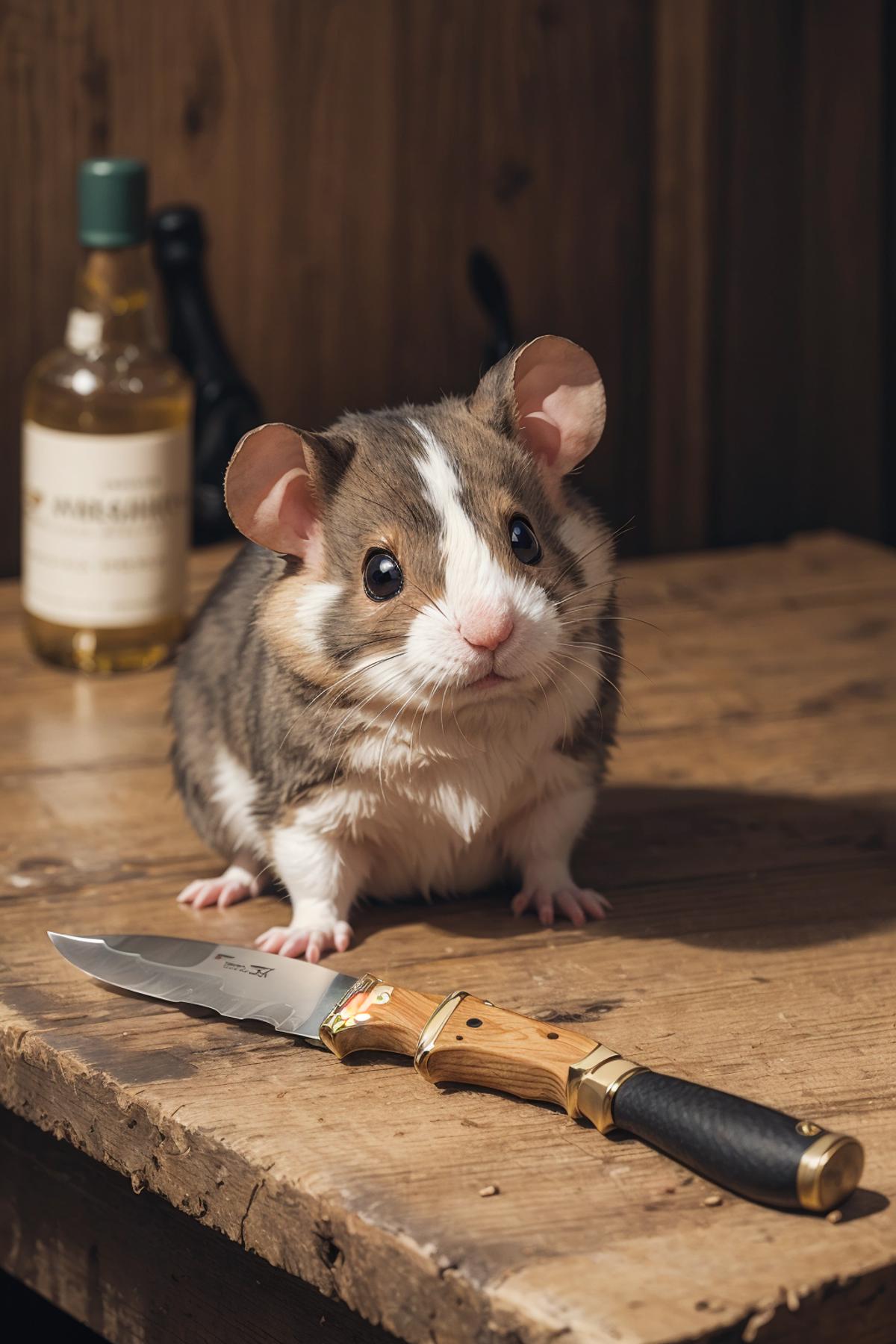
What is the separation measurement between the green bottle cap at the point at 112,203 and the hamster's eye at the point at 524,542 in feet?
2.50

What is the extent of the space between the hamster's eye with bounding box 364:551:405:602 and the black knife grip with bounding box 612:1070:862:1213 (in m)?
0.31

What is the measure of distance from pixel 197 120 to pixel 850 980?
1352 millimetres

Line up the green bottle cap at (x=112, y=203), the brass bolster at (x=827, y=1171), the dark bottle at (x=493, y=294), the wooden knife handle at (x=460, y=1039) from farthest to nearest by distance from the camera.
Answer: the dark bottle at (x=493, y=294) → the green bottle cap at (x=112, y=203) → the wooden knife handle at (x=460, y=1039) → the brass bolster at (x=827, y=1171)

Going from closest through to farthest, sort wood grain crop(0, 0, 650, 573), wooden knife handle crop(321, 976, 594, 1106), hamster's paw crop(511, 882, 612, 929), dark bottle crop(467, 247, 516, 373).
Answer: wooden knife handle crop(321, 976, 594, 1106), hamster's paw crop(511, 882, 612, 929), wood grain crop(0, 0, 650, 573), dark bottle crop(467, 247, 516, 373)

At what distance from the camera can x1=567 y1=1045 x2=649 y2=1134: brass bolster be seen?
88 centimetres

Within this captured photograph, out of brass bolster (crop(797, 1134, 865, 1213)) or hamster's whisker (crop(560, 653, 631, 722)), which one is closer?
brass bolster (crop(797, 1134, 865, 1213))

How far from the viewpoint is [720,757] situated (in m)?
1.51

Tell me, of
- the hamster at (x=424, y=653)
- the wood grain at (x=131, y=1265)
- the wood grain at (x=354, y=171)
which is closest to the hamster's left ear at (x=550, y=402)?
the hamster at (x=424, y=653)

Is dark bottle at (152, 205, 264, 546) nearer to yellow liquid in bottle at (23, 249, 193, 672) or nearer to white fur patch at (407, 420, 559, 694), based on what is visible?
yellow liquid in bottle at (23, 249, 193, 672)

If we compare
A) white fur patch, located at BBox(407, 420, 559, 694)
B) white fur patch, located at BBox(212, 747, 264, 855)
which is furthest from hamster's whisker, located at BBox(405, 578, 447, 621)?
white fur patch, located at BBox(212, 747, 264, 855)

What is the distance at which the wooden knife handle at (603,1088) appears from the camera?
0.80 metres

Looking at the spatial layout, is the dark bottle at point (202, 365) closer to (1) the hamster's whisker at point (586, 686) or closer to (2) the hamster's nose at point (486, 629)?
(1) the hamster's whisker at point (586, 686)

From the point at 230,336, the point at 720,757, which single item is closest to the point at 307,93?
the point at 230,336

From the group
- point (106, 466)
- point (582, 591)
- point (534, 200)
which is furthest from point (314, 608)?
point (534, 200)
